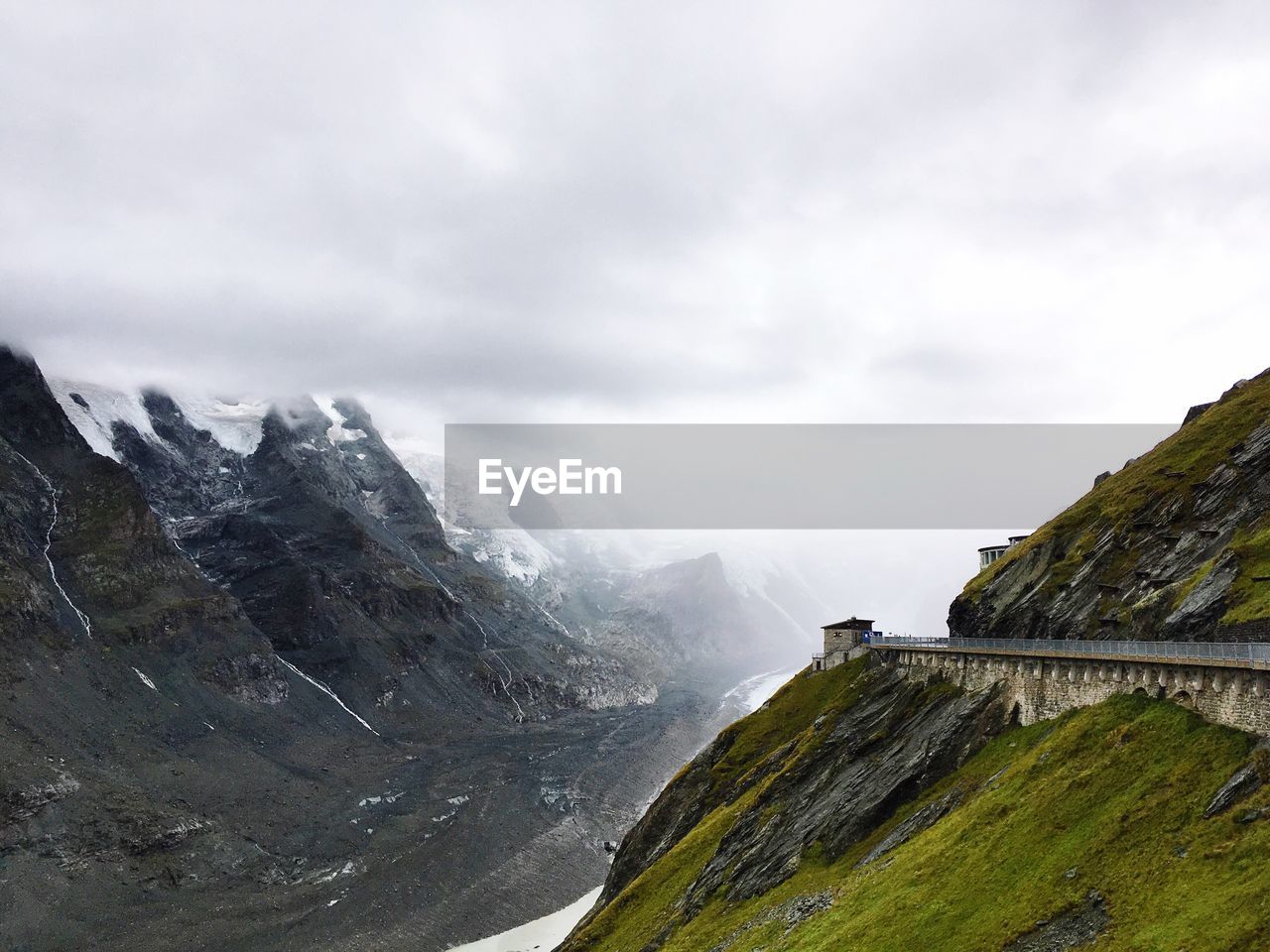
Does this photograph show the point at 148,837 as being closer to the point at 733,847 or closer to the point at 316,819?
the point at 316,819

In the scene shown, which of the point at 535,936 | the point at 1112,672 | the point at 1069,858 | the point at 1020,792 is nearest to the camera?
→ the point at 1069,858

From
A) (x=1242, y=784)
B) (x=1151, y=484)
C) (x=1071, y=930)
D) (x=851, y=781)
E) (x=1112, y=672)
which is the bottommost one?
(x=1071, y=930)

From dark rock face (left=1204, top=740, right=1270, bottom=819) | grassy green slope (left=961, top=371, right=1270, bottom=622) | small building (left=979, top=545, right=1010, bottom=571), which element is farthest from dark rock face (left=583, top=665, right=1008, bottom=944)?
small building (left=979, top=545, right=1010, bottom=571)

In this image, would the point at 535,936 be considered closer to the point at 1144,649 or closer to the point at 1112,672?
the point at 1112,672

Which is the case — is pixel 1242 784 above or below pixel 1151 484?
below

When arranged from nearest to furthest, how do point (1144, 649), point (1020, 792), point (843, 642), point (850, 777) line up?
point (1020, 792) < point (1144, 649) < point (850, 777) < point (843, 642)

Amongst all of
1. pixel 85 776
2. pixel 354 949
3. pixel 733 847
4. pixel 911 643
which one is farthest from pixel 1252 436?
pixel 85 776

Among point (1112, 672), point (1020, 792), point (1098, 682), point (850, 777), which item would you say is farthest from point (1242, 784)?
point (850, 777)
